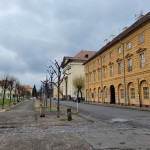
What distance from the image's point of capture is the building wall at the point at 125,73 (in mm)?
34866

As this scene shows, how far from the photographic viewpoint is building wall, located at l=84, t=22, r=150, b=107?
3487 cm

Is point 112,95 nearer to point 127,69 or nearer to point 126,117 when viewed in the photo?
point 127,69

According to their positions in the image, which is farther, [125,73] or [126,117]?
[125,73]

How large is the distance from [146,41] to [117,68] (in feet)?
36.7

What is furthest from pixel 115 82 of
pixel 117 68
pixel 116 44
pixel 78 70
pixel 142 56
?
pixel 78 70

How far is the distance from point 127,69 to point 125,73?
0.94m

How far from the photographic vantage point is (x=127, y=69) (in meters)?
40.8

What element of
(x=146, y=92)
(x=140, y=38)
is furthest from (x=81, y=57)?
(x=146, y=92)

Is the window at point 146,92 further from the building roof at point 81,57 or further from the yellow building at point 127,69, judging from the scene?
the building roof at point 81,57

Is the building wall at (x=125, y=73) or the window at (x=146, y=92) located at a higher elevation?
the building wall at (x=125, y=73)

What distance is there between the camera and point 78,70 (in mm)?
96312

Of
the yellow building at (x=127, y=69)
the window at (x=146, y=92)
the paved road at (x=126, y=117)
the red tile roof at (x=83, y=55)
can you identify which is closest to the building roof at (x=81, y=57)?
the red tile roof at (x=83, y=55)

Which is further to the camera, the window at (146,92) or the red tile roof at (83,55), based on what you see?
the red tile roof at (83,55)

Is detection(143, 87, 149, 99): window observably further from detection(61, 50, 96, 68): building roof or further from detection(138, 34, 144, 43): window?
detection(61, 50, 96, 68): building roof
